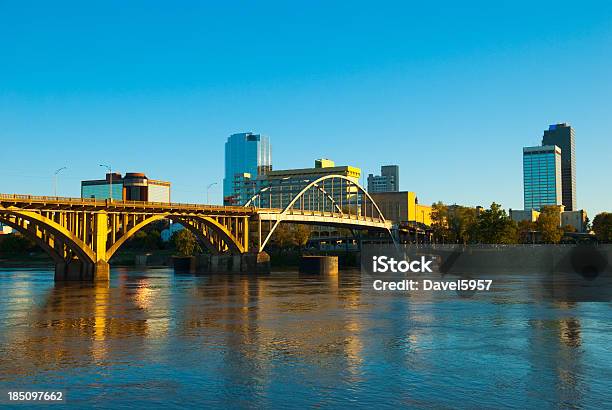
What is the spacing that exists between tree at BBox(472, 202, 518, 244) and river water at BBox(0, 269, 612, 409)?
108907 mm

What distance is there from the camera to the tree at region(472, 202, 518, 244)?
159125 mm

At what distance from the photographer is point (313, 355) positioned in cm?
2831

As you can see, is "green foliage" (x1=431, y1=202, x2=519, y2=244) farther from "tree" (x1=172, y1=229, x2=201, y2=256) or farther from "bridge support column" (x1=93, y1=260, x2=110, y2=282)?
"bridge support column" (x1=93, y1=260, x2=110, y2=282)

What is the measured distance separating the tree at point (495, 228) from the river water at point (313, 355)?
109m

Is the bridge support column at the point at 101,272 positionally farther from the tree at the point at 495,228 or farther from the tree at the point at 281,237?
the tree at the point at 495,228

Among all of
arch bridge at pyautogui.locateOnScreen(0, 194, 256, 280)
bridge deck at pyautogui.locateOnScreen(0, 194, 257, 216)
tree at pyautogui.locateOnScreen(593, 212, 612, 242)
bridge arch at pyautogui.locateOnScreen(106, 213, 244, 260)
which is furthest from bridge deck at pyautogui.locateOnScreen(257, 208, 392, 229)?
tree at pyautogui.locateOnScreen(593, 212, 612, 242)

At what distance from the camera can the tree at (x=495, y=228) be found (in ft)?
522

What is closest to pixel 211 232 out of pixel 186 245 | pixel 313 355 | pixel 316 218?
pixel 316 218

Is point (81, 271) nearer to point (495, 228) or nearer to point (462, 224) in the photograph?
point (495, 228)

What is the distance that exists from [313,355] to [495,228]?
5430 inches

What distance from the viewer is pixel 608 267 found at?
13038 cm

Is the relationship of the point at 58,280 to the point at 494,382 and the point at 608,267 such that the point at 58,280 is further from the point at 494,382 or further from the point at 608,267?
the point at 608,267

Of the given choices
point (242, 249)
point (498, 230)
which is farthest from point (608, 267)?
point (242, 249)

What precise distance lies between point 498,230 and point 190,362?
140707 mm
